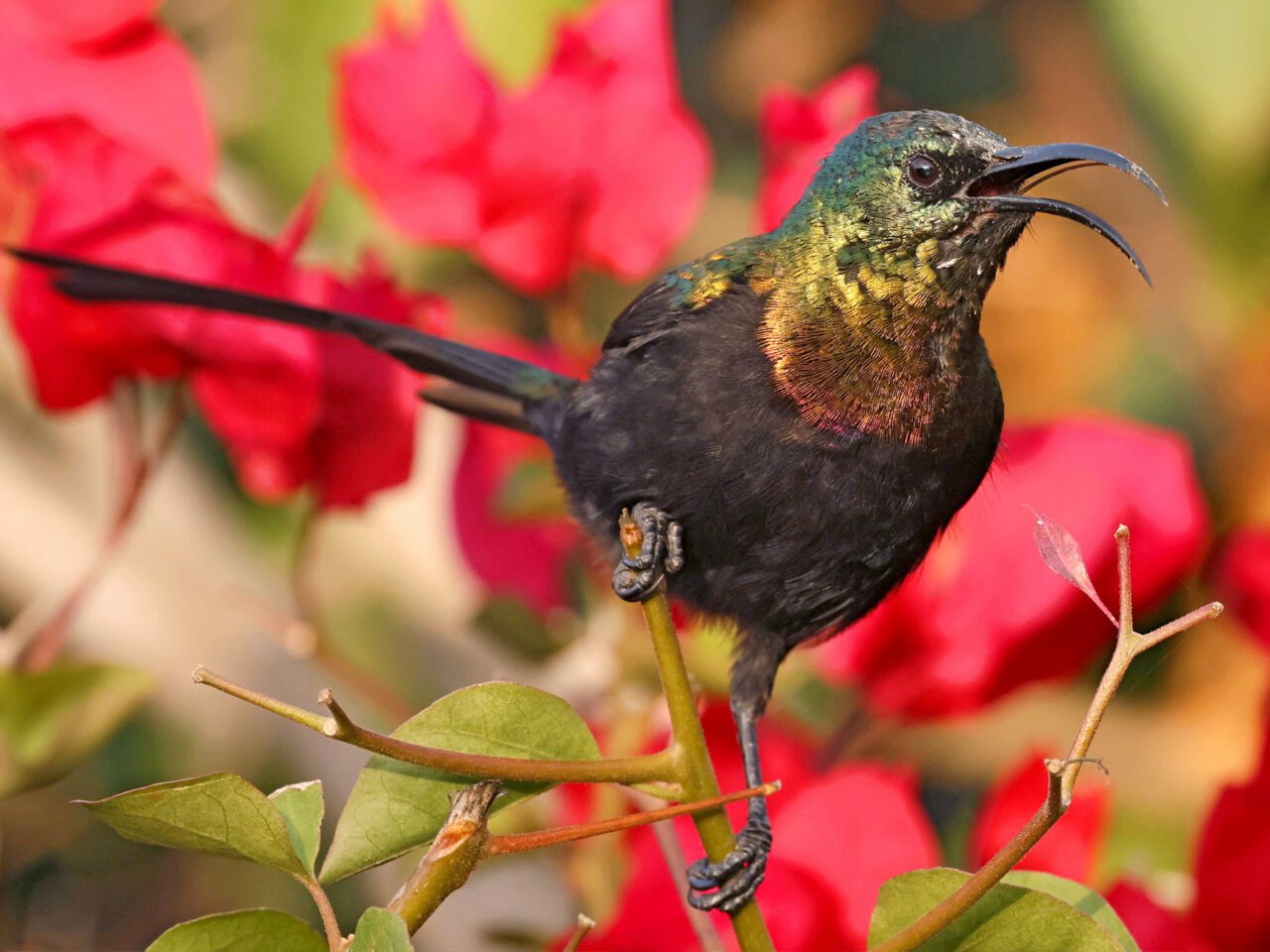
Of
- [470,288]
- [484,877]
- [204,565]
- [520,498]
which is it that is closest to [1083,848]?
[520,498]

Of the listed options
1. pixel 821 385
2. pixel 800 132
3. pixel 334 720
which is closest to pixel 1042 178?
pixel 821 385

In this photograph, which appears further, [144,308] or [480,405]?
[480,405]

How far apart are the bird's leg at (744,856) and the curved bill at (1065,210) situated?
1.23ft

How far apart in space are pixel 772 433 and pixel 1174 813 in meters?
1.20

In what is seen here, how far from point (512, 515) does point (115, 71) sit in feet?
1.45

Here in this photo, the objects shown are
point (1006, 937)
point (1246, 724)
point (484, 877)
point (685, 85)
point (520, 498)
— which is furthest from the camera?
point (685, 85)

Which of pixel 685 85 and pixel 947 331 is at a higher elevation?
pixel 685 85

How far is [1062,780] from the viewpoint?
527 mm

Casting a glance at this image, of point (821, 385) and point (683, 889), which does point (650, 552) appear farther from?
point (683, 889)

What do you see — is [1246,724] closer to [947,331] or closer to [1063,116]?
[1063,116]

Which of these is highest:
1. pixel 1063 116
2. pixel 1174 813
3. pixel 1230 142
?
pixel 1063 116

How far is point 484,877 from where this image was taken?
4.81ft

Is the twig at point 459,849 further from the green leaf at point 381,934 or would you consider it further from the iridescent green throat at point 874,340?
the iridescent green throat at point 874,340

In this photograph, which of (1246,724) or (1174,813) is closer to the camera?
(1174,813)
